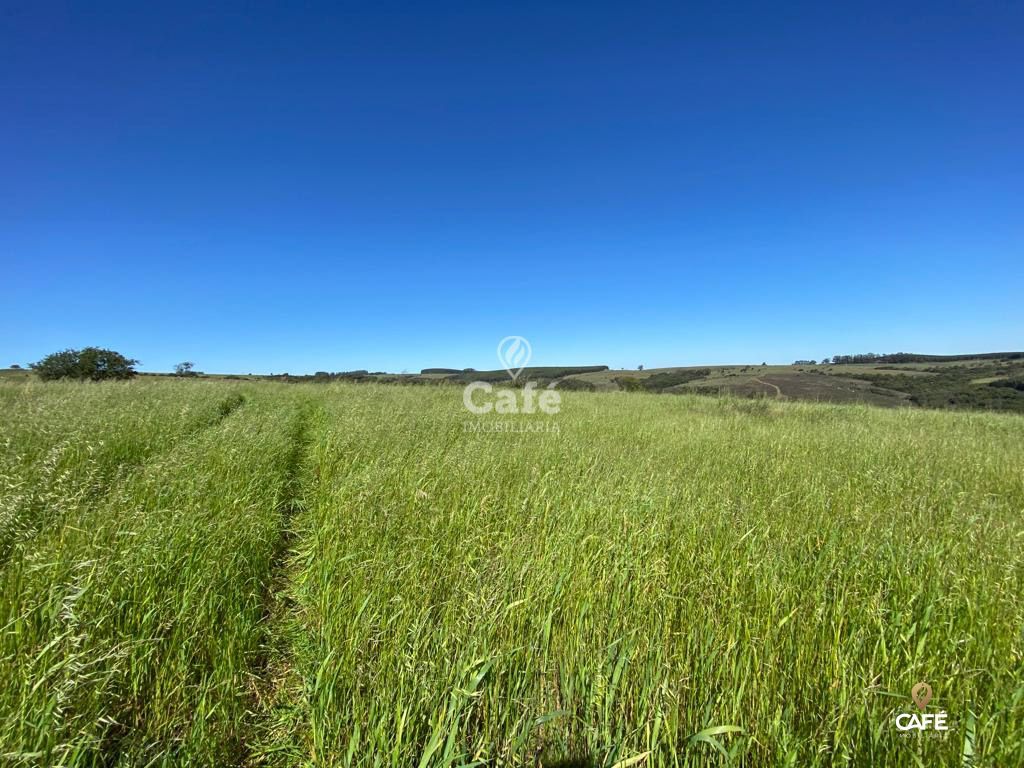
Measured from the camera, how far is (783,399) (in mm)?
16172

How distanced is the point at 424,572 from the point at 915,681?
104 inches

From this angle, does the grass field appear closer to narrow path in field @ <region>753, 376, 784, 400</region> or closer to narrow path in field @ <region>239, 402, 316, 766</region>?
narrow path in field @ <region>239, 402, 316, 766</region>

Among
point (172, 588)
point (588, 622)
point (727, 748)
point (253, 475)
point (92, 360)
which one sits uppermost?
point (92, 360)

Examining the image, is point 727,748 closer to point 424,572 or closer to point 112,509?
point 424,572

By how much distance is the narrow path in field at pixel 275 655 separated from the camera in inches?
64.8

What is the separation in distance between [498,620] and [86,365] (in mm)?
37510

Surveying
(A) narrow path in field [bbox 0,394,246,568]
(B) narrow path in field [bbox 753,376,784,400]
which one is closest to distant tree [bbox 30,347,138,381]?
(A) narrow path in field [bbox 0,394,246,568]

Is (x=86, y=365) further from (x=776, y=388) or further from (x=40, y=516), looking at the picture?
(x=776, y=388)

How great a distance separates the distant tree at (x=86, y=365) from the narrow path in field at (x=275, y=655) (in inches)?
1248

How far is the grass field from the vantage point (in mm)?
1463

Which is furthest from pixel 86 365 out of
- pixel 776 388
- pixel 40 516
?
pixel 776 388

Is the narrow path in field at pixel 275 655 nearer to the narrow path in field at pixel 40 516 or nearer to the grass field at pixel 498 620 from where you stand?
the grass field at pixel 498 620

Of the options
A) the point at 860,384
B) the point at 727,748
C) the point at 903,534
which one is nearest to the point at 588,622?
the point at 727,748

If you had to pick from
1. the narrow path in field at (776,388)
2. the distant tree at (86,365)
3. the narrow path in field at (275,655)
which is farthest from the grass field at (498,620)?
the distant tree at (86,365)
